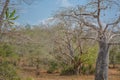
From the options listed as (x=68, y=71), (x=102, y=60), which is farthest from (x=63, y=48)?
(x=102, y=60)

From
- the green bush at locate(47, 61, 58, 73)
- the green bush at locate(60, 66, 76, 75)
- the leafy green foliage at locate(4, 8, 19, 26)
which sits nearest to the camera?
the leafy green foliage at locate(4, 8, 19, 26)

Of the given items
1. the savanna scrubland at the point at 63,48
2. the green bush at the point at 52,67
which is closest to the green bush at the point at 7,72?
the savanna scrubland at the point at 63,48

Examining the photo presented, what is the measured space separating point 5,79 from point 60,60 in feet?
46.3

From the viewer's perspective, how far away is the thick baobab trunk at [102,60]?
11664 millimetres

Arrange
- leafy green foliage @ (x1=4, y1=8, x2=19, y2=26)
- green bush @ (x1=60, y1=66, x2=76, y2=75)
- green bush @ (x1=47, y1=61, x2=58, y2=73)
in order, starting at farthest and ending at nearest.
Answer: green bush @ (x1=47, y1=61, x2=58, y2=73), green bush @ (x1=60, y1=66, x2=76, y2=75), leafy green foliage @ (x1=4, y1=8, x2=19, y2=26)

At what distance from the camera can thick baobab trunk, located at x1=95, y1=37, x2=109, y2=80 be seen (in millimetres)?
11664

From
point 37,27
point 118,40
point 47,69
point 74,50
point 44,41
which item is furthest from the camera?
point 37,27

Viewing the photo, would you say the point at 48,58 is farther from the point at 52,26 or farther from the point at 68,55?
the point at 52,26

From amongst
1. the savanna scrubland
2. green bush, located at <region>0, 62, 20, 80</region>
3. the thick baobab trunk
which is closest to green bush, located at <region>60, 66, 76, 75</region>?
the savanna scrubland

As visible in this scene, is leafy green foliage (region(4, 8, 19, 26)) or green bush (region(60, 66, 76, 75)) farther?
green bush (region(60, 66, 76, 75))

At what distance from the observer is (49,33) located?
64.4 ft

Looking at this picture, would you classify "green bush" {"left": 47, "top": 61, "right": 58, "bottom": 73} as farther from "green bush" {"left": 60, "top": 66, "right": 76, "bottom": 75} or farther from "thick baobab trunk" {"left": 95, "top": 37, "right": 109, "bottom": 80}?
"thick baobab trunk" {"left": 95, "top": 37, "right": 109, "bottom": 80}

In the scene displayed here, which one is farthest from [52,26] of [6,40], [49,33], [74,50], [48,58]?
[6,40]

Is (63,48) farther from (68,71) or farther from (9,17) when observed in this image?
(9,17)
